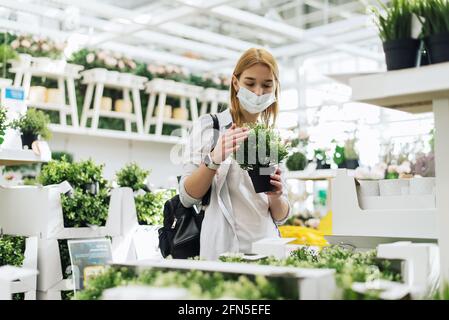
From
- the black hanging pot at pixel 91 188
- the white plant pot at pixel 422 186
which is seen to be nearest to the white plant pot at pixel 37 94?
the black hanging pot at pixel 91 188

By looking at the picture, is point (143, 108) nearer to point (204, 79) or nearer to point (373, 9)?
point (204, 79)

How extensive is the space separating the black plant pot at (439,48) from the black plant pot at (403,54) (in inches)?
1.3

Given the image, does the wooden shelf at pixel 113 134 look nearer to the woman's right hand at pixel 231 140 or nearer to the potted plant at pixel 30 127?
the potted plant at pixel 30 127

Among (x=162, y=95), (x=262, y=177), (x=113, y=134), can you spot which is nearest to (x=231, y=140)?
(x=262, y=177)

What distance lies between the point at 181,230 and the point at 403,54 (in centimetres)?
107

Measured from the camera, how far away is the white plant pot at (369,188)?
1.63 meters

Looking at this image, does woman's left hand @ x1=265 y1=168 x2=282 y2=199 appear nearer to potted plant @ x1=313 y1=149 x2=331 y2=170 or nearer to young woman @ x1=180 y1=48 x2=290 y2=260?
young woman @ x1=180 y1=48 x2=290 y2=260

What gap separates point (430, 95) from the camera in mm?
1070

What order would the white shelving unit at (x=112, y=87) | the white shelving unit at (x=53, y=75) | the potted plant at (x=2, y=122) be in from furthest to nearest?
1. the white shelving unit at (x=112, y=87)
2. the white shelving unit at (x=53, y=75)
3. the potted plant at (x=2, y=122)

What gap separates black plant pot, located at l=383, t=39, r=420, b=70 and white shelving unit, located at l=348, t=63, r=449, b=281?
3cm

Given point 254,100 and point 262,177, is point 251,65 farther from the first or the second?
point 262,177

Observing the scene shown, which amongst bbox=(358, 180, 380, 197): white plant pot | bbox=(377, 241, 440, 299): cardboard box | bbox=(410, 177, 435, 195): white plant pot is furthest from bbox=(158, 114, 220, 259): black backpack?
bbox=(377, 241, 440, 299): cardboard box

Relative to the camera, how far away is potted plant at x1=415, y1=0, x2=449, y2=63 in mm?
1030
